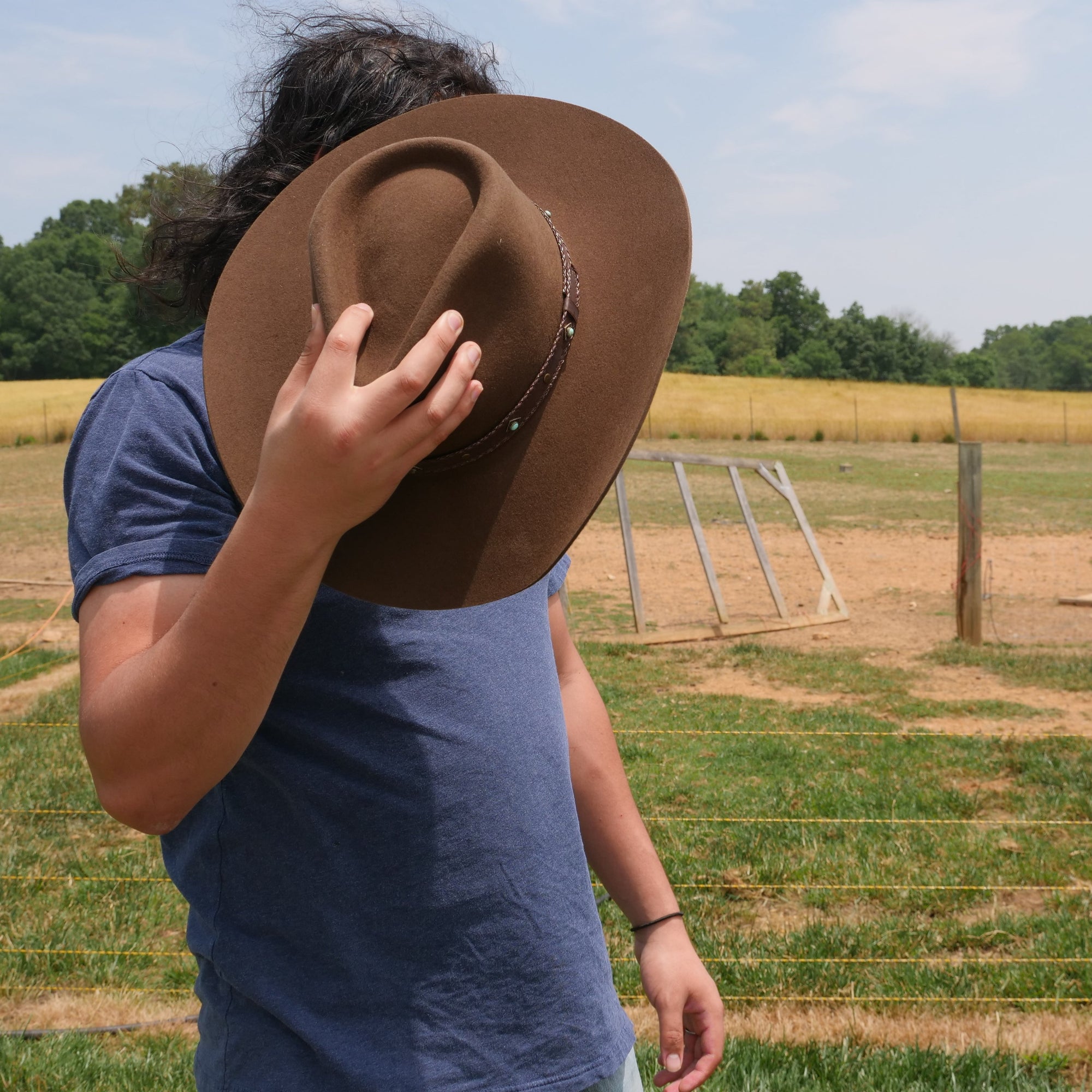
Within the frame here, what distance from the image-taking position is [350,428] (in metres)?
0.81

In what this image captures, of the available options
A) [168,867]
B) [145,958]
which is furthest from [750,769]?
[168,867]

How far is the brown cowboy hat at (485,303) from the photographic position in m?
1.02

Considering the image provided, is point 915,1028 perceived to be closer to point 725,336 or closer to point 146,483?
point 146,483

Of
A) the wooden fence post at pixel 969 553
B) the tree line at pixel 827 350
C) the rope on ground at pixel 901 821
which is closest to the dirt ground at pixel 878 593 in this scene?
the wooden fence post at pixel 969 553

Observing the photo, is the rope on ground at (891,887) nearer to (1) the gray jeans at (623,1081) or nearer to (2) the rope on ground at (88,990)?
(2) the rope on ground at (88,990)

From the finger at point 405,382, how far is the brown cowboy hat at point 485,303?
0.33 feet

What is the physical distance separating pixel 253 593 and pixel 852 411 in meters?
48.1

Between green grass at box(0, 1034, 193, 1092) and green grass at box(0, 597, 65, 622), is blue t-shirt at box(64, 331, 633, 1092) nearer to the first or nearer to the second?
green grass at box(0, 1034, 193, 1092)

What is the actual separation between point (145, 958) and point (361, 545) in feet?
11.1

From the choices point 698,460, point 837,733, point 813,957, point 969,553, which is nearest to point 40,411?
point 698,460

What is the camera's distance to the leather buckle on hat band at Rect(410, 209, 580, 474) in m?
1.08

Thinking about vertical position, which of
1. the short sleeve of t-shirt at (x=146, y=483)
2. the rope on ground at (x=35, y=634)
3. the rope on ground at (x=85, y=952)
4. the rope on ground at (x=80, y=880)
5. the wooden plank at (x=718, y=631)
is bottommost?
the rope on ground at (x=85, y=952)

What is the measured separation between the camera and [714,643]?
32.9 ft

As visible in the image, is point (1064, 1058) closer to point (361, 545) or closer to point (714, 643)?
point (361, 545)
